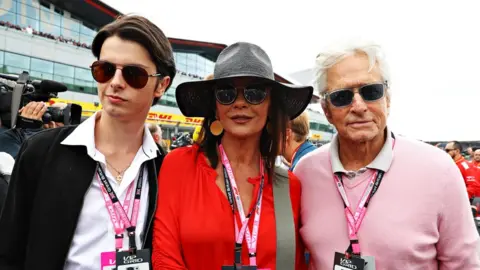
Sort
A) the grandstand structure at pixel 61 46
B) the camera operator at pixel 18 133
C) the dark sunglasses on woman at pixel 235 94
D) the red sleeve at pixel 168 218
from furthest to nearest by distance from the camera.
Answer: the grandstand structure at pixel 61 46
the camera operator at pixel 18 133
the dark sunglasses on woman at pixel 235 94
the red sleeve at pixel 168 218

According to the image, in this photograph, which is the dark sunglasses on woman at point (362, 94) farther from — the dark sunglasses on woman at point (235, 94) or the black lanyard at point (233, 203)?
the black lanyard at point (233, 203)

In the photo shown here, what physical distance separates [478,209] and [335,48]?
7.00 meters

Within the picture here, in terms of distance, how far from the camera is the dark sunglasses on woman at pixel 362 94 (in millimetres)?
1973

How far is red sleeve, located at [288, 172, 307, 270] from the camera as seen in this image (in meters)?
2.03

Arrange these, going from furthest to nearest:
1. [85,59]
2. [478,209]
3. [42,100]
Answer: [85,59]
[478,209]
[42,100]

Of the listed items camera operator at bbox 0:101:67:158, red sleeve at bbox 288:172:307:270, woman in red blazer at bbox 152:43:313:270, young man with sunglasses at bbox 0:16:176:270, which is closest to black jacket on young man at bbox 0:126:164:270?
young man with sunglasses at bbox 0:16:176:270

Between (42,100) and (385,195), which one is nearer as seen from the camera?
(385,195)

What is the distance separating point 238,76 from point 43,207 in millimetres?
1247

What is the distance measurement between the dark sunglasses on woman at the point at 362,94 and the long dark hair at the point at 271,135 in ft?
1.13

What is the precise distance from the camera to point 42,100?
2.77 m

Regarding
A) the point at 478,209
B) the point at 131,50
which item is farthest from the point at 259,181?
the point at 478,209

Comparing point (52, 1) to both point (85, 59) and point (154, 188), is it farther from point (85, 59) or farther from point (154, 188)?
point (154, 188)

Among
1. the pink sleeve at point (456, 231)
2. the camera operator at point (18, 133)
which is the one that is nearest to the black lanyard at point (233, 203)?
the pink sleeve at point (456, 231)

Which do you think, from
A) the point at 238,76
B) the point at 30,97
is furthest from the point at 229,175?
the point at 30,97
